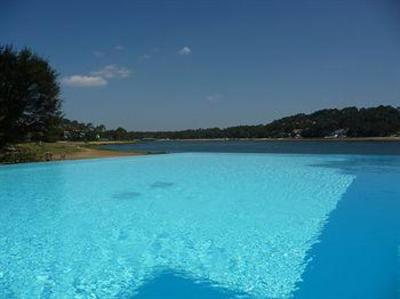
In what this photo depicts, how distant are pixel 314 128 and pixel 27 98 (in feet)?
291

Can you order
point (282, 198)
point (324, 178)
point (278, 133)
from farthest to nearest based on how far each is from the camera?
point (278, 133) < point (324, 178) < point (282, 198)

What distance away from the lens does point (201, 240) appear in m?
7.70

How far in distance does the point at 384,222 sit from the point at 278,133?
355 feet

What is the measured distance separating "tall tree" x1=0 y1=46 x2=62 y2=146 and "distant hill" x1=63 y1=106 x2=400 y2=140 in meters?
54.2

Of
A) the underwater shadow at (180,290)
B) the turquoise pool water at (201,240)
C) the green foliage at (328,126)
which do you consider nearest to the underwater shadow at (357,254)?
the turquoise pool water at (201,240)

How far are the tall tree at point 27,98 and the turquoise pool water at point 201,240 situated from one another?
11594 mm

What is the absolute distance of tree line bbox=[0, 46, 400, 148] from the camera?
2536cm

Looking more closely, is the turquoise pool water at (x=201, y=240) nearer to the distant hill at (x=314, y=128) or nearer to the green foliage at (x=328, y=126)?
the distant hill at (x=314, y=128)

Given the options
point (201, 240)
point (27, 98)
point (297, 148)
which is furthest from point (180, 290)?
point (297, 148)

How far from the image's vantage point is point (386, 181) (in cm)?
1535

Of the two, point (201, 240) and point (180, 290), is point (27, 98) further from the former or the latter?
point (180, 290)

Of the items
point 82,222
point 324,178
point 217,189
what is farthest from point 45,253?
point 324,178

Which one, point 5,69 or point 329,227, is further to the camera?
point 5,69

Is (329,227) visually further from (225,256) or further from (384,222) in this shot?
(225,256)
